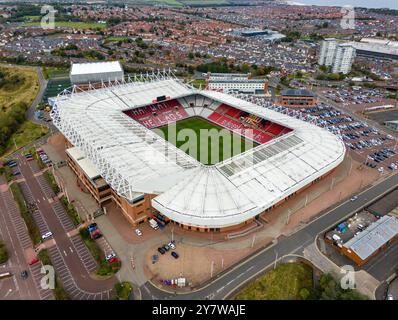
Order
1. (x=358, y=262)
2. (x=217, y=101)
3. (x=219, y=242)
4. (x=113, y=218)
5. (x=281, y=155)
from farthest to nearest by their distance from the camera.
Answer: (x=217, y=101) → (x=281, y=155) → (x=113, y=218) → (x=219, y=242) → (x=358, y=262)

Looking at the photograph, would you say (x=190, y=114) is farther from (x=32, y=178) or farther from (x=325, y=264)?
(x=325, y=264)

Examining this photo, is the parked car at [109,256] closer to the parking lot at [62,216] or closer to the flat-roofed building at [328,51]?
the parking lot at [62,216]

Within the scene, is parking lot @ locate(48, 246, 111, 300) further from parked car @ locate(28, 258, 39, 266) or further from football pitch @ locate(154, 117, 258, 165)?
football pitch @ locate(154, 117, 258, 165)

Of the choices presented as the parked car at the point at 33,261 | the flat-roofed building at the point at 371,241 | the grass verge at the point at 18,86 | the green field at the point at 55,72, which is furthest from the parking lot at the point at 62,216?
the green field at the point at 55,72

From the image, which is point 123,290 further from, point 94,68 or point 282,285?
point 94,68

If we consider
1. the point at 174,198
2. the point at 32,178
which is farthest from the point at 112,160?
the point at 32,178

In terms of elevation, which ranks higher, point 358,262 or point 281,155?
point 281,155

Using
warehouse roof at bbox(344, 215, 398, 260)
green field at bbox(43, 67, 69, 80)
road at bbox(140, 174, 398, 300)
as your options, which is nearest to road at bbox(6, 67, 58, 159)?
green field at bbox(43, 67, 69, 80)
